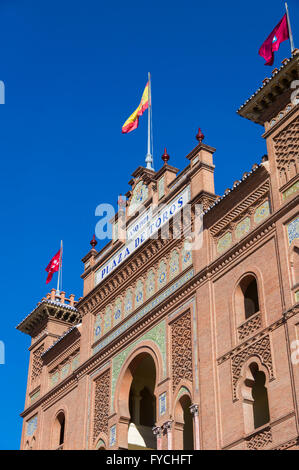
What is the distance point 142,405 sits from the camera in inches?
996

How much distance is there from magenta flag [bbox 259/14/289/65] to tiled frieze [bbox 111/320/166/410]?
7.28 meters

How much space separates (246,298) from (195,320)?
1491 mm

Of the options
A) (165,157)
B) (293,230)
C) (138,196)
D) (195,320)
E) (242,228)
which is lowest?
(195,320)

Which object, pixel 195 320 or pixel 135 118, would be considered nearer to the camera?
pixel 195 320

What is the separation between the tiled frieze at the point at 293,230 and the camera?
1794 cm

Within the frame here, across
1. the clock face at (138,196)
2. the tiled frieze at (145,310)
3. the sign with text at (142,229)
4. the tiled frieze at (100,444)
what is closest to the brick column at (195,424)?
the tiled frieze at (145,310)

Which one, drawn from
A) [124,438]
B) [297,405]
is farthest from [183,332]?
[297,405]

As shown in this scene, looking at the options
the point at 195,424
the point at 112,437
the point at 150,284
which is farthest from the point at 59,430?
the point at 195,424

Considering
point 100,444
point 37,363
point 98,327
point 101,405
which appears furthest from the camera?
point 37,363

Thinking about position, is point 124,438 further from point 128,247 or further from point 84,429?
point 128,247

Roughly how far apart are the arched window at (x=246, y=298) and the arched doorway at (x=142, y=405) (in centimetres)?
432

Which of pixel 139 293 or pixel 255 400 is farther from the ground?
pixel 139 293

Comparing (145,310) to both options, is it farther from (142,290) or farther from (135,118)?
(135,118)

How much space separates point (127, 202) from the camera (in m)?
→ 26.0
